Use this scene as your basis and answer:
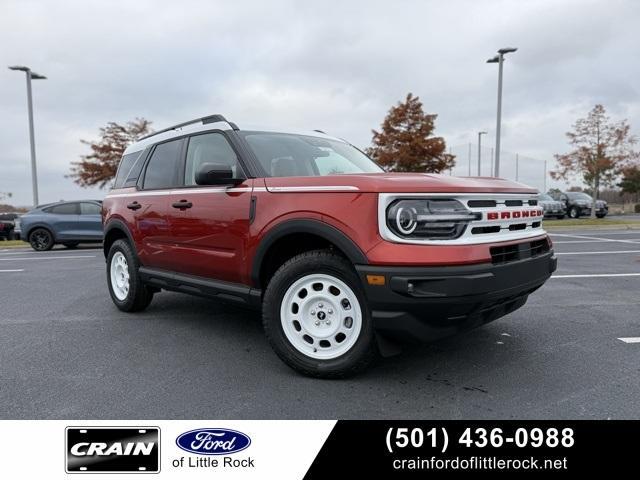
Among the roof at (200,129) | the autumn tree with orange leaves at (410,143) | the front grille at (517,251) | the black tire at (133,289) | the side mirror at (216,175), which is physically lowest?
the black tire at (133,289)

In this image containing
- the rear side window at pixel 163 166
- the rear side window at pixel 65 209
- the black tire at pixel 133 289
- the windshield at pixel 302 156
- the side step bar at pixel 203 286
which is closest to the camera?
the side step bar at pixel 203 286

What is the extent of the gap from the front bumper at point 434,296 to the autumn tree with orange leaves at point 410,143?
20.5 m

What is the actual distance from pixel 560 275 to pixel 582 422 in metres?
5.01

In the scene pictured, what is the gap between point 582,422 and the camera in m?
2.42

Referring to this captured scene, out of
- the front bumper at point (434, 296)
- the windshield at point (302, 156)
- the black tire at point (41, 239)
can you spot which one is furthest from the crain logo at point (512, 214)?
the black tire at point (41, 239)

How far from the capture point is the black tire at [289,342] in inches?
112

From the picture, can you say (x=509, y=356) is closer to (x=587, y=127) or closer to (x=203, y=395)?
(x=203, y=395)

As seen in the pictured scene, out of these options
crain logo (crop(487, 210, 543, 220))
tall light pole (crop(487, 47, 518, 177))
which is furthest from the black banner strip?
tall light pole (crop(487, 47, 518, 177))

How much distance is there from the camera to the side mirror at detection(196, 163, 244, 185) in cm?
331

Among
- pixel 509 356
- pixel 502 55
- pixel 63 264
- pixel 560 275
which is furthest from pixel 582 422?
pixel 502 55

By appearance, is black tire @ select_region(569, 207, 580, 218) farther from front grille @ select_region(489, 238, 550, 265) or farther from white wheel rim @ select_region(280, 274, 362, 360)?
white wheel rim @ select_region(280, 274, 362, 360)

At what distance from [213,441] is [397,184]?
1.71m

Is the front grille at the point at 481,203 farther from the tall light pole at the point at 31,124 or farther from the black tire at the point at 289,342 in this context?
the tall light pole at the point at 31,124

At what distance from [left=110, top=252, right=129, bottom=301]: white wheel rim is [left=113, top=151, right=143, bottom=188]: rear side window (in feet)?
2.63
